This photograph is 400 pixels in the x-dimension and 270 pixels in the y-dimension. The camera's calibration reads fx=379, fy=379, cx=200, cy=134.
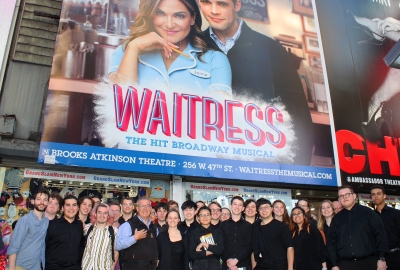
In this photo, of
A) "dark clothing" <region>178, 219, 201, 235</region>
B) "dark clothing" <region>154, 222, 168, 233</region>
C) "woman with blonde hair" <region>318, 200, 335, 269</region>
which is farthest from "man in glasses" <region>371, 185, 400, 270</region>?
"dark clothing" <region>154, 222, 168, 233</region>

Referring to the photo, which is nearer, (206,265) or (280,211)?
(206,265)

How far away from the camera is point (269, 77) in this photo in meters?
10.0

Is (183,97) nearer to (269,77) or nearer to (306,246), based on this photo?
(269,77)

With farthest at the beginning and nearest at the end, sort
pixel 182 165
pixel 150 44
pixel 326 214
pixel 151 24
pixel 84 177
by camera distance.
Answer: pixel 151 24, pixel 150 44, pixel 182 165, pixel 84 177, pixel 326 214

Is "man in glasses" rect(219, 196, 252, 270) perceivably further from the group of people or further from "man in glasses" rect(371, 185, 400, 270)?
"man in glasses" rect(371, 185, 400, 270)

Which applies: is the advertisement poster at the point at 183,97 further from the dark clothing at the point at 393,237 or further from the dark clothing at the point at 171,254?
the dark clothing at the point at 393,237

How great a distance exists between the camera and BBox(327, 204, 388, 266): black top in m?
4.52

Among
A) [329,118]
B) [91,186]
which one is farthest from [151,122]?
[329,118]

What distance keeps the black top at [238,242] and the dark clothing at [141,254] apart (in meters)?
0.96

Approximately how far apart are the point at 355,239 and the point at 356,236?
0.13ft

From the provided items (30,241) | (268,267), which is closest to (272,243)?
(268,267)

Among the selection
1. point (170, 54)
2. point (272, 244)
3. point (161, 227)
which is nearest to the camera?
point (272, 244)

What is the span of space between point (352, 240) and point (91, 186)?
5609mm

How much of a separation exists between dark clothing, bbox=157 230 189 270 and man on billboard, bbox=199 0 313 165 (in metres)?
5.37
